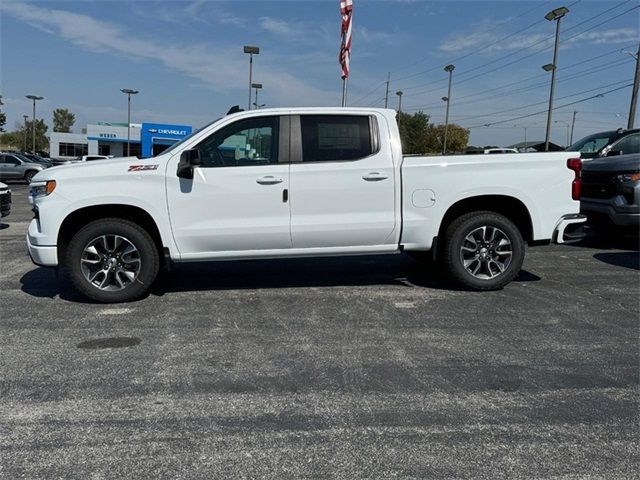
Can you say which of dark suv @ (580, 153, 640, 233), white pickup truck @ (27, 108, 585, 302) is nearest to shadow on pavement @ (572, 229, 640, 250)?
dark suv @ (580, 153, 640, 233)

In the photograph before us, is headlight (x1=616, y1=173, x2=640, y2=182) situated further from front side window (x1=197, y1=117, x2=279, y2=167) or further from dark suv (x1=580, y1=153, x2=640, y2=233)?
front side window (x1=197, y1=117, x2=279, y2=167)

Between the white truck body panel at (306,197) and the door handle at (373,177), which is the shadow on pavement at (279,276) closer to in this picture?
the white truck body panel at (306,197)

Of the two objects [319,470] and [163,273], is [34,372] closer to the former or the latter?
[319,470]

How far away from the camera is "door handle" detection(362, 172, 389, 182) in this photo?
232 inches

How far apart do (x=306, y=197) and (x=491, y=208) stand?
2201mm

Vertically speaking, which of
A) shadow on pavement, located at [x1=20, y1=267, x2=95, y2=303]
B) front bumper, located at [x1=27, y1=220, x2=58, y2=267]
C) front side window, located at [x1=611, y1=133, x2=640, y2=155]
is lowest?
shadow on pavement, located at [x1=20, y1=267, x2=95, y2=303]

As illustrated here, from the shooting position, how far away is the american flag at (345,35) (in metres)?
9.67

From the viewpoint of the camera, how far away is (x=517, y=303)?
593 centimetres

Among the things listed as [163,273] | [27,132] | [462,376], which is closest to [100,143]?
[27,132]

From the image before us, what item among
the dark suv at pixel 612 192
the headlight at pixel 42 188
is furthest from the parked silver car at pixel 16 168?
the dark suv at pixel 612 192

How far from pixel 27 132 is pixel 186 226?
363 feet

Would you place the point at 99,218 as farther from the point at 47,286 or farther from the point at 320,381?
the point at 320,381

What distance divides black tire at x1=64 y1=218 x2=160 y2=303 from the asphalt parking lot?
0.18 metres

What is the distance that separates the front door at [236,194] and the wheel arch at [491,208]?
72.9 inches
